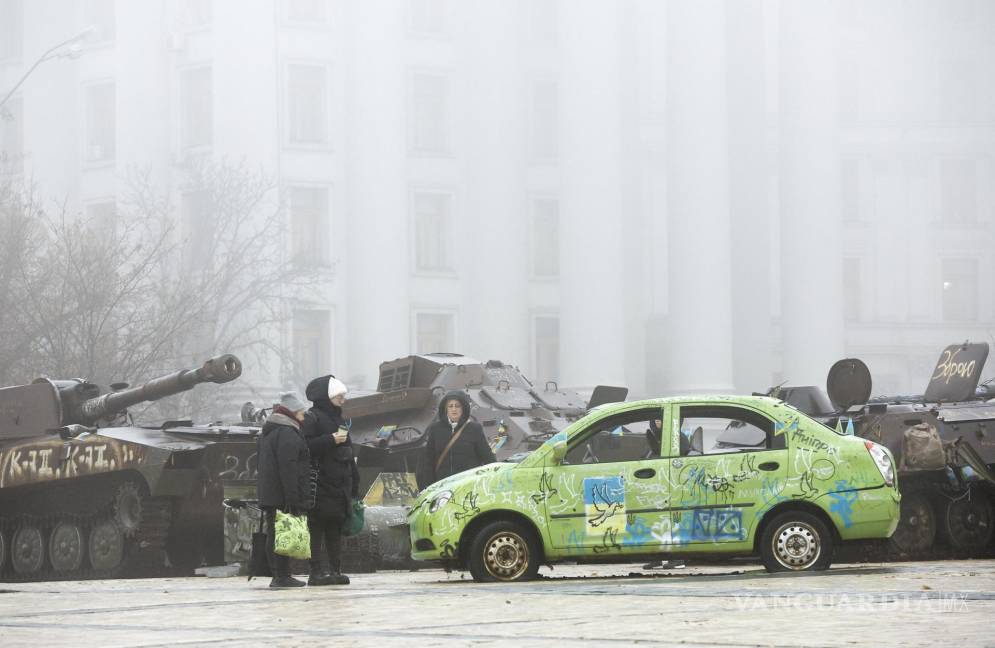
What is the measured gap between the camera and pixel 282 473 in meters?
15.2

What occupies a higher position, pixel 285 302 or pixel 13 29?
pixel 13 29

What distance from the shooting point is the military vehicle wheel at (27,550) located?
23734mm

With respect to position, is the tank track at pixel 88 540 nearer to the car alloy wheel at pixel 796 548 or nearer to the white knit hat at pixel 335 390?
the white knit hat at pixel 335 390

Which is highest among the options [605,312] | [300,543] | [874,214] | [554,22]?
[554,22]

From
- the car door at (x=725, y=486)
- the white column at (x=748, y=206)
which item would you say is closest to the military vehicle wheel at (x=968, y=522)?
the car door at (x=725, y=486)

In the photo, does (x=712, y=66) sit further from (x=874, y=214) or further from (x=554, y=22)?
(x=874, y=214)

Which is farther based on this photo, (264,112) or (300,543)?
(264,112)

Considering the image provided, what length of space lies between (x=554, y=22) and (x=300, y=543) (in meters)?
48.5

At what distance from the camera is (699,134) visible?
54969 mm

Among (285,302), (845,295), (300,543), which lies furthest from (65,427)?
(845,295)

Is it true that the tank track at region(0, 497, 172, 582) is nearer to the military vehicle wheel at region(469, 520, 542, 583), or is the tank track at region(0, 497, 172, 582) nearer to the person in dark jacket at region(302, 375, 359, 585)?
the person in dark jacket at region(302, 375, 359, 585)

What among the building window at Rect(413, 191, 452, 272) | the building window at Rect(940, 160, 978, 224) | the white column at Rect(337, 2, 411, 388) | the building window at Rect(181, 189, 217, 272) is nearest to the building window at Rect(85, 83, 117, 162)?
the building window at Rect(181, 189, 217, 272)

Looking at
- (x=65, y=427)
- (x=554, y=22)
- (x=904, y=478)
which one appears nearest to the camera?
(x=904, y=478)

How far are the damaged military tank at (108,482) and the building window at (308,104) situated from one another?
3453cm
